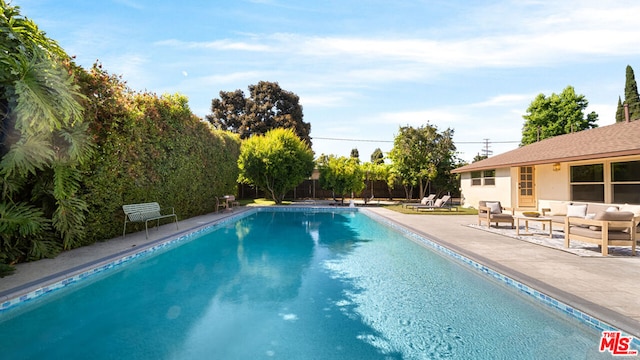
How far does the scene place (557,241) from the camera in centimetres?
865

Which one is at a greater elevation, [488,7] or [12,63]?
[488,7]

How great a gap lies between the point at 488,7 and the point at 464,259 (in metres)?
9.23

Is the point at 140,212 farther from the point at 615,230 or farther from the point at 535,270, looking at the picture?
the point at 615,230

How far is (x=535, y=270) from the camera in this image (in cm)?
577

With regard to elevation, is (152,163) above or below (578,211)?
above

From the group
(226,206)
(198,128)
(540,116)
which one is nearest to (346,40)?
(198,128)

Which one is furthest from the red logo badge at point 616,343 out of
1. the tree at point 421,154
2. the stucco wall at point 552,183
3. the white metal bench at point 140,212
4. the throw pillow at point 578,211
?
the tree at point 421,154

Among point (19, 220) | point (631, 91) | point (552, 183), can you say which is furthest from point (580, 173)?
point (631, 91)

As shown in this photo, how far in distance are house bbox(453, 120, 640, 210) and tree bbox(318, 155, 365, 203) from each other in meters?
8.60

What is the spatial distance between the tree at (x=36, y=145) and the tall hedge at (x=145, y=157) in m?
0.83

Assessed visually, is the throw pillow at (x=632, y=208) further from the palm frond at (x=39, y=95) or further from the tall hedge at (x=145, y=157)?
the tall hedge at (x=145, y=157)

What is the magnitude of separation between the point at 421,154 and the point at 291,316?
22.4m

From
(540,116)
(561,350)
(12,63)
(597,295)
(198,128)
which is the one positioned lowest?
(561,350)

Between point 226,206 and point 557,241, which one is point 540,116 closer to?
point 557,241
